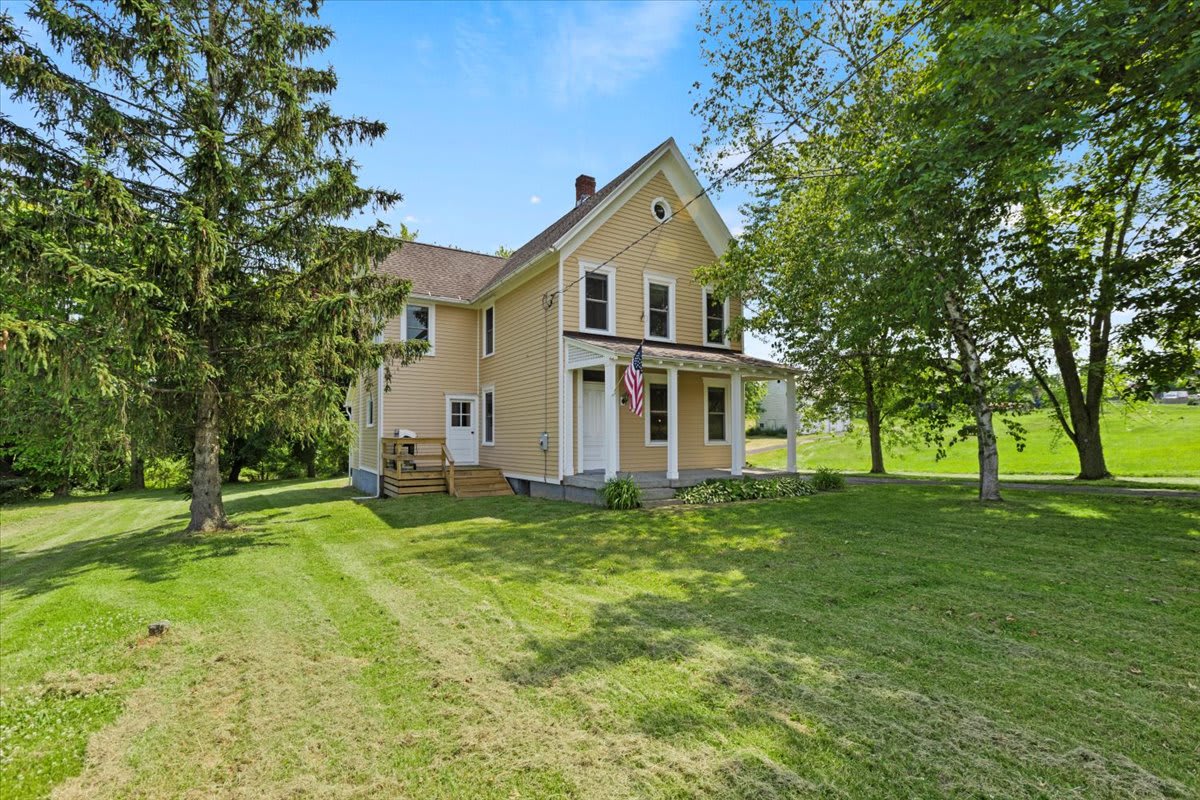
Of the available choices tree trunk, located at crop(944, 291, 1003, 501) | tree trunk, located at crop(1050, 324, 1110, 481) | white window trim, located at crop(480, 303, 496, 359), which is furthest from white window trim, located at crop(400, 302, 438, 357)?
tree trunk, located at crop(1050, 324, 1110, 481)

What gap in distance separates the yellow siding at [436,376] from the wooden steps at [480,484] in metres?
2.51

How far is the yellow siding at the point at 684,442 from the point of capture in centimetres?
1366

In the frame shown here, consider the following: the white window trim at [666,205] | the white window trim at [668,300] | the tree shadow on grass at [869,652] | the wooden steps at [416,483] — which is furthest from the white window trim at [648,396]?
the tree shadow on grass at [869,652]

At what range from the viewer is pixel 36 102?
7.79 m

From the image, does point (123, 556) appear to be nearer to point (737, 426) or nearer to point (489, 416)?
point (489, 416)

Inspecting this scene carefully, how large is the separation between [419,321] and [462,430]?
346 cm

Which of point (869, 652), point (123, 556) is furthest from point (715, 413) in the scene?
point (123, 556)

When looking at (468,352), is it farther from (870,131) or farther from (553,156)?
(870,131)

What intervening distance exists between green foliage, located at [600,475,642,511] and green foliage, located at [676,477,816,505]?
1.13 meters

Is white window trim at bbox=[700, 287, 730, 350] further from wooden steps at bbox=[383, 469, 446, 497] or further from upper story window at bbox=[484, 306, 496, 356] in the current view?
wooden steps at bbox=[383, 469, 446, 497]

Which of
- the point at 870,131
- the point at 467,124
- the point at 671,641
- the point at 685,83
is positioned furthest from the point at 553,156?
the point at 671,641

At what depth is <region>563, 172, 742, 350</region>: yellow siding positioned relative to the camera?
1330 centimetres

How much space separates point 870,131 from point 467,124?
862 centimetres

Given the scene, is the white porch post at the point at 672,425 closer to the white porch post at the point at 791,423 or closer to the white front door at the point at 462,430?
the white porch post at the point at 791,423
